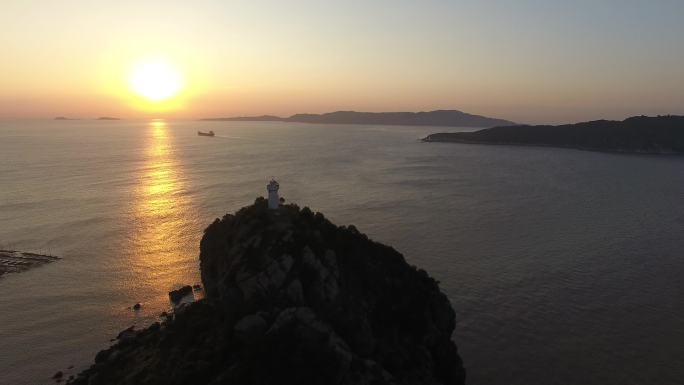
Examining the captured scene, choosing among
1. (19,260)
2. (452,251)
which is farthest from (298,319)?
(19,260)

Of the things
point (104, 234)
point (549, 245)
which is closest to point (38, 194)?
point (104, 234)

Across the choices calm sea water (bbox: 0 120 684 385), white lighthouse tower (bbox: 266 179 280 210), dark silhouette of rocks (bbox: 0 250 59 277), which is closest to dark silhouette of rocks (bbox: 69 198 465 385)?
white lighthouse tower (bbox: 266 179 280 210)

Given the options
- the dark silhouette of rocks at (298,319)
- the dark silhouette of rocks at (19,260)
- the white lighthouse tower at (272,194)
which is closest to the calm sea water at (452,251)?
the dark silhouette of rocks at (19,260)

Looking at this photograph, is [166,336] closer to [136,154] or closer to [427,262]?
[427,262]

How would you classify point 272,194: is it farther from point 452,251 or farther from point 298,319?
point 452,251

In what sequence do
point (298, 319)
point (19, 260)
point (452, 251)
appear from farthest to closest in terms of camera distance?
point (452, 251), point (19, 260), point (298, 319)
